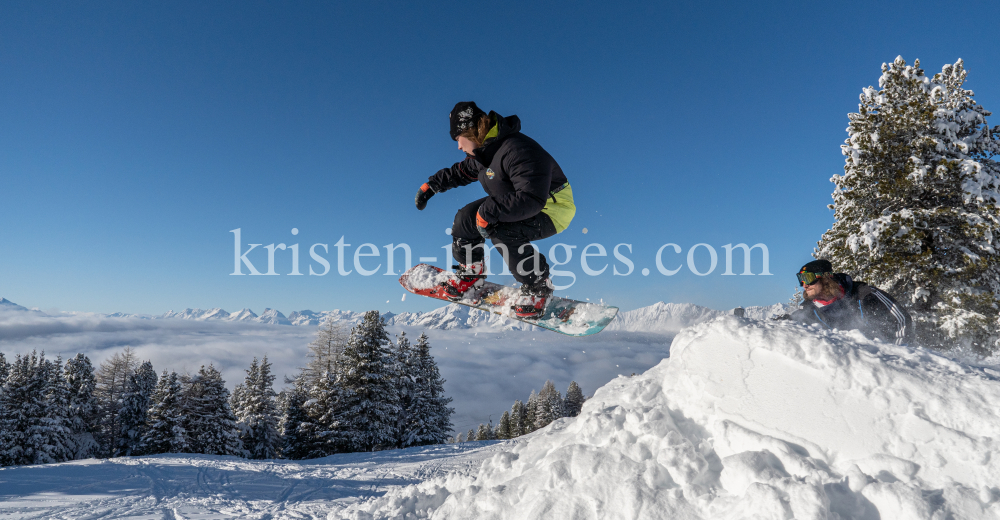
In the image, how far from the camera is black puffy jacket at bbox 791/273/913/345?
561cm

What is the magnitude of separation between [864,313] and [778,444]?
501cm

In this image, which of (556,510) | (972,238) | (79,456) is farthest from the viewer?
(79,456)

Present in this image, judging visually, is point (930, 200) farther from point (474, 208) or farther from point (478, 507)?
point (478, 507)

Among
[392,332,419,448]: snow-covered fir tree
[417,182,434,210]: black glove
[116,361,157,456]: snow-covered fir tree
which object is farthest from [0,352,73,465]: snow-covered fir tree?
[417,182,434,210]: black glove

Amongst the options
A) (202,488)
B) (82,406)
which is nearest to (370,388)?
(202,488)

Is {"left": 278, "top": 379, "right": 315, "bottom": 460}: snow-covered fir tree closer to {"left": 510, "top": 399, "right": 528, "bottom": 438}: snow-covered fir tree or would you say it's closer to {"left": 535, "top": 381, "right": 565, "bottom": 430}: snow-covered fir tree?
{"left": 535, "top": 381, "right": 565, "bottom": 430}: snow-covered fir tree

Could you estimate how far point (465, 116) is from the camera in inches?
176

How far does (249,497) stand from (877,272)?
13.7 meters

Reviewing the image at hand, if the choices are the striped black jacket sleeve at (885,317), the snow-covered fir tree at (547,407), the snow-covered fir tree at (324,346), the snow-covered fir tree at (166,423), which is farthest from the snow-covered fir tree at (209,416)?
the striped black jacket sleeve at (885,317)

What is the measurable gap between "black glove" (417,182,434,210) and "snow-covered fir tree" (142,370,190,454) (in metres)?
24.6

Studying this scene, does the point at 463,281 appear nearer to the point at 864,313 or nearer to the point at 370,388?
the point at 864,313

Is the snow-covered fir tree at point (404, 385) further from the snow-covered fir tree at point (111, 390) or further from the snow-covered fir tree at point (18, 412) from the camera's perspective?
the snow-covered fir tree at point (111, 390)

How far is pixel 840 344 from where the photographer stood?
2.60 m

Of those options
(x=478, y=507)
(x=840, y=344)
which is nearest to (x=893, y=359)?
(x=840, y=344)
